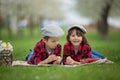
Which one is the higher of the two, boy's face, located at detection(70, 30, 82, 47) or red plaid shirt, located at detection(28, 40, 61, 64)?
boy's face, located at detection(70, 30, 82, 47)

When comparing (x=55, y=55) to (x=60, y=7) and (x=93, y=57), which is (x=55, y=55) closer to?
(x=93, y=57)

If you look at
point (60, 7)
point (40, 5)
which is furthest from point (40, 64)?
point (60, 7)

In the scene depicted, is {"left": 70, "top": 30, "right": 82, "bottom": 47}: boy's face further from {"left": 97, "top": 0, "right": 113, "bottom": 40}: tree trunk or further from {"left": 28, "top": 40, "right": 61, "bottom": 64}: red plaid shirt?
{"left": 97, "top": 0, "right": 113, "bottom": 40}: tree trunk

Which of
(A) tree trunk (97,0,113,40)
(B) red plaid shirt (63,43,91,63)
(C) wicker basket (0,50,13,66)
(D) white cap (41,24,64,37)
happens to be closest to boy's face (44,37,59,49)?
(D) white cap (41,24,64,37)

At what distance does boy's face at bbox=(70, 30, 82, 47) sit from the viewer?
10117 millimetres

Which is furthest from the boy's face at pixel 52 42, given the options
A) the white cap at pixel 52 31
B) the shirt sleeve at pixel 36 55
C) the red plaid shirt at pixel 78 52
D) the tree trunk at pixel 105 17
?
the tree trunk at pixel 105 17

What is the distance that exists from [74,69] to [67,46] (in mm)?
1438

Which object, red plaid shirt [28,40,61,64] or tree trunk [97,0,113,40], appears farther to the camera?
tree trunk [97,0,113,40]

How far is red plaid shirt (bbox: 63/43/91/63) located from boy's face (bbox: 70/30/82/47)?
11 centimetres

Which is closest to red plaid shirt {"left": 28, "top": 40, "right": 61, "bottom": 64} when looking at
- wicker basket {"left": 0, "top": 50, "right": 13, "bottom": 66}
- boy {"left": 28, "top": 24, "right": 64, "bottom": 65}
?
boy {"left": 28, "top": 24, "right": 64, "bottom": 65}

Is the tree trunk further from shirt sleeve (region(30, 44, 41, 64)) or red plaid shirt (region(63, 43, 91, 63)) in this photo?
shirt sleeve (region(30, 44, 41, 64))

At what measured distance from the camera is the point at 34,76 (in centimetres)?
811

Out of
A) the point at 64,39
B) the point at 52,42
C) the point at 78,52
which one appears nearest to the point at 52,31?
the point at 52,42

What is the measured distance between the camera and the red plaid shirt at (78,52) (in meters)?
10.1
